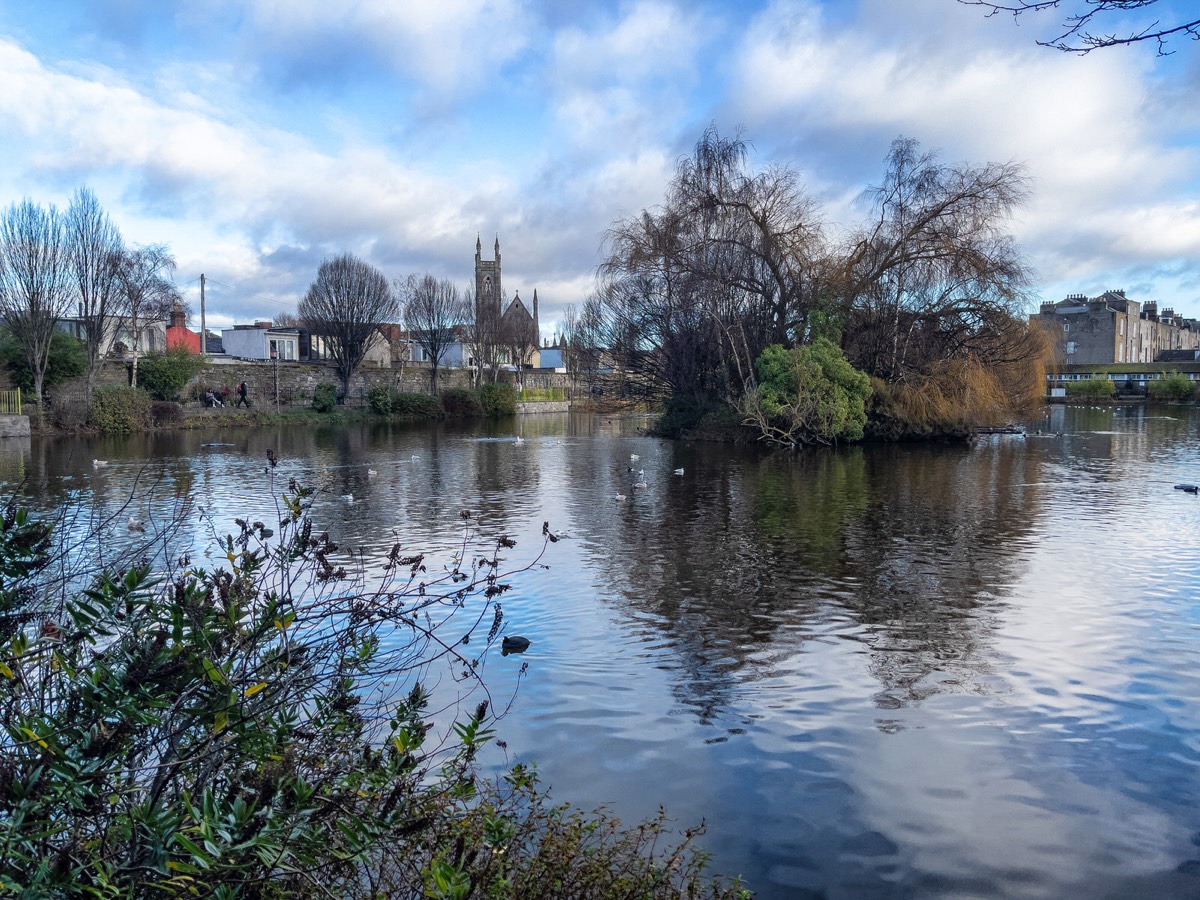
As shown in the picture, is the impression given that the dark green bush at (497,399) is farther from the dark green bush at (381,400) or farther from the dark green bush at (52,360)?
the dark green bush at (52,360)

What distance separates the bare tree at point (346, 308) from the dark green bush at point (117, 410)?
17.3 meters

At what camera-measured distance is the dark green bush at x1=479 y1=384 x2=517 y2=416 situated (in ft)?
204

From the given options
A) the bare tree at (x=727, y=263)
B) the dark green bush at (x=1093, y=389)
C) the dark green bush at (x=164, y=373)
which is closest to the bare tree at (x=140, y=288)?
the dark green bush at (x=164, y=373)

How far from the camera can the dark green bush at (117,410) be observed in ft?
130

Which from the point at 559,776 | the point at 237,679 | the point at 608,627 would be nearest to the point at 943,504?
the point at 608,627

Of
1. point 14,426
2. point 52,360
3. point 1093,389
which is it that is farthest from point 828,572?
point 1093,389

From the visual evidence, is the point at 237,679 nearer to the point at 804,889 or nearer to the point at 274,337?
the point at 804,889

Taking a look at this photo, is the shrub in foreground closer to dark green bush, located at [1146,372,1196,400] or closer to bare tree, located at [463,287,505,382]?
bare tree, located at [463,287,505,382]

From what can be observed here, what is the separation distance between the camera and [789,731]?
6.61 meters

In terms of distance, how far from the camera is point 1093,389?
76.4m

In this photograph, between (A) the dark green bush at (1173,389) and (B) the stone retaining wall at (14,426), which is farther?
(A) the dark green bush at (1173,389)

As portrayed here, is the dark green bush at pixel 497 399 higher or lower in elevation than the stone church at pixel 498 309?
lower

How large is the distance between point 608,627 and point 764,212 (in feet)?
89.9

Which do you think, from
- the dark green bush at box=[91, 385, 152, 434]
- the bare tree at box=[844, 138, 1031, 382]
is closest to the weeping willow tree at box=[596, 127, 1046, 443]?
the bare tree at box=[844, 138, 1031, 382]
